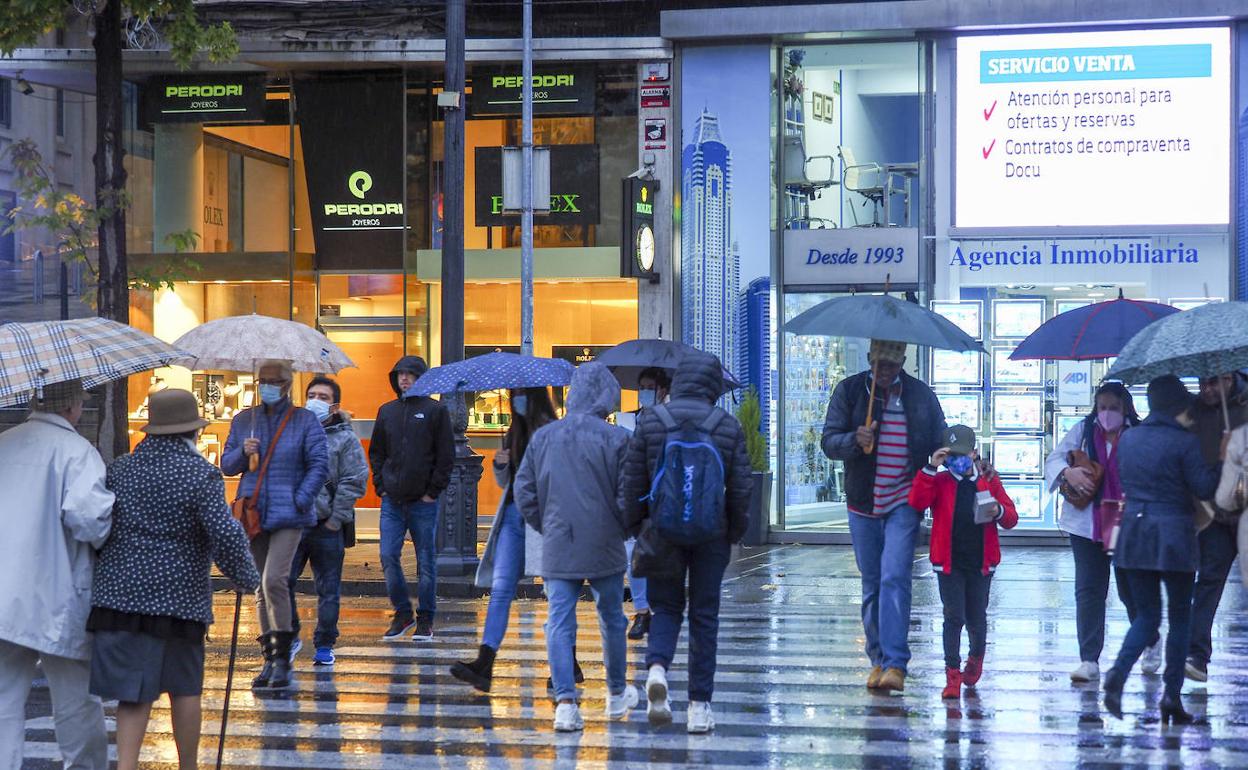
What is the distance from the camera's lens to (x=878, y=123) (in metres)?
20.2

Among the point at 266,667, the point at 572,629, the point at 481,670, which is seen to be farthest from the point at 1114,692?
the point at 266,667

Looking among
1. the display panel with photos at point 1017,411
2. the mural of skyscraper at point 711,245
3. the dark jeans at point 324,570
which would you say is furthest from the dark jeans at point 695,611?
the display panel with photos at point 1017,411

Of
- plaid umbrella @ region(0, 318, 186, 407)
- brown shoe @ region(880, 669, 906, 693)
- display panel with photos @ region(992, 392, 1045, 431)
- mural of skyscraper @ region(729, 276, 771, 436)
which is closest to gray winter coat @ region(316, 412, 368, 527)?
brown shoe @ region(880, 669, 906, 693)

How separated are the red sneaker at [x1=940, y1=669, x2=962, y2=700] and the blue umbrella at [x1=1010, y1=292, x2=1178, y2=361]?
2.37 meters

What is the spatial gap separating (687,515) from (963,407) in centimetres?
1255

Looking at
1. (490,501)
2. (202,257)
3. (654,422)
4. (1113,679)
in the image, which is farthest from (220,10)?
(1113,679)

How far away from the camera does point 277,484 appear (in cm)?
981

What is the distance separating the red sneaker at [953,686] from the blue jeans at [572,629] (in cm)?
190

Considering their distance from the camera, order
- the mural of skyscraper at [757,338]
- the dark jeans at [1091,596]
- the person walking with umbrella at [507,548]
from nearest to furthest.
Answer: the person walking with umbrella at [507,548], the dark jeans at [1091,596], the mural of skyscraper at [757,338]

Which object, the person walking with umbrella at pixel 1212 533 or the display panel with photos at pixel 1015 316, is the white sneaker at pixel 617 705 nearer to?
the person walking with umbrella at pixel 1212 533

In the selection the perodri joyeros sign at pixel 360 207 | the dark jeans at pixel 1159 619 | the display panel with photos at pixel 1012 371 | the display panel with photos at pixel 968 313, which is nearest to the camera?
the dark jeans at pixel 1159 619

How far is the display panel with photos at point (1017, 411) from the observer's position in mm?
19859

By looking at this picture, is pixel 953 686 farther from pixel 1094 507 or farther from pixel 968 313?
pixel 968 313

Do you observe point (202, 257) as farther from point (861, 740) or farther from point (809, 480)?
point (861, 740)
